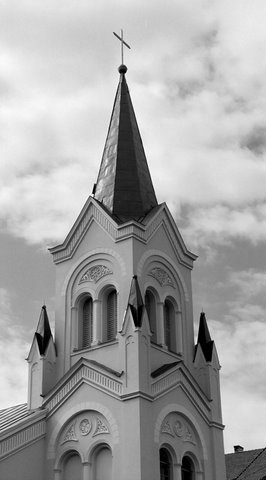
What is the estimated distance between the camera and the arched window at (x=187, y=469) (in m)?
32.0

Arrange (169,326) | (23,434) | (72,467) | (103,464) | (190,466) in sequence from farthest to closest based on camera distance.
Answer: (169,326), (190,466), (72,467), (23,434), (103,464)

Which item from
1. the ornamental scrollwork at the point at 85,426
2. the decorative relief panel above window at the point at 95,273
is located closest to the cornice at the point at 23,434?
the ornamental scrollwork at the point at 85,426

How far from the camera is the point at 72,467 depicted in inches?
1225

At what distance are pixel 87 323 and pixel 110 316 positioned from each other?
123cm

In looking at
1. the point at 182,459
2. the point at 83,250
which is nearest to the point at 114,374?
the point at 182,459

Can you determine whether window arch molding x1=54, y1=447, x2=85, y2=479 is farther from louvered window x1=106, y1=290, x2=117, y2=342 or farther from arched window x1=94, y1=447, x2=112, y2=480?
louvered window x1=106, y1=290, x2=117, y2=342

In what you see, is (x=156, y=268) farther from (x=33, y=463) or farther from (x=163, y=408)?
(x=33, y=463)

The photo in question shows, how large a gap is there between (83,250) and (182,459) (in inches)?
381

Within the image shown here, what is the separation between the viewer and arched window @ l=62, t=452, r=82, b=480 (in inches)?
1212

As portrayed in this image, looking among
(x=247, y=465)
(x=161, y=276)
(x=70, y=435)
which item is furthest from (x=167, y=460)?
(x=247, y=465)

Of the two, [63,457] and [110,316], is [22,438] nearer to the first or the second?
[63,457]

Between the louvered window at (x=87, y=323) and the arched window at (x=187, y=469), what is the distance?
597 cm

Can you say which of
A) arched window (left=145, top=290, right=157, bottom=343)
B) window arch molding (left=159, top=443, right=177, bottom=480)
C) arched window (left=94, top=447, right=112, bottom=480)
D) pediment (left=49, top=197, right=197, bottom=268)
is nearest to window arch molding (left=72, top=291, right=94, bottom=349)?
pediment (left=49, top=197, right=197, bottom=268)

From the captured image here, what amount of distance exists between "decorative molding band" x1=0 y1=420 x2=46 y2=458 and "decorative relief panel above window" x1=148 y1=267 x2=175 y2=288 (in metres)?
7.55
